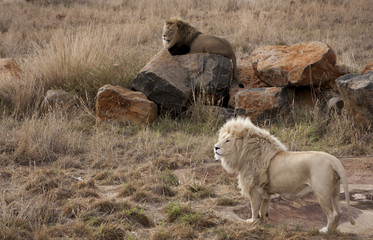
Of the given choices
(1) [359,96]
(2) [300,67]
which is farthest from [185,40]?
(1) [359,96]

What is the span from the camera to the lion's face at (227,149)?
→ 460 centimetres

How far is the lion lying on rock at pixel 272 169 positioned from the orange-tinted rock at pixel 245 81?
4165 millimetres

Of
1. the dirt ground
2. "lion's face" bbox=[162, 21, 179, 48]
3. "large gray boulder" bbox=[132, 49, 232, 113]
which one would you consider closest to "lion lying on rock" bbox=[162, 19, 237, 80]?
"lion's face" bbox=[162, 21, 179, 48]

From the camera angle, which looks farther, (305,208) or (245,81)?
(245,81)

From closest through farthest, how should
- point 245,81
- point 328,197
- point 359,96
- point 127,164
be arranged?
point 328,197, point 127,164, point 359,96, point 245,81

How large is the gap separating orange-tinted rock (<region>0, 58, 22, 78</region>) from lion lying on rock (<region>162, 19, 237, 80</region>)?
3024mm

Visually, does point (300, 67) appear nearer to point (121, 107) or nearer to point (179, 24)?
point (179, 24)

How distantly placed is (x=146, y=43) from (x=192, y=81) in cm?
559

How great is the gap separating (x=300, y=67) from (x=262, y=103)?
91cm

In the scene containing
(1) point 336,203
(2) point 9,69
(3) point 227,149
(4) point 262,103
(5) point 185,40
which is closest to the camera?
(1) point 336,203

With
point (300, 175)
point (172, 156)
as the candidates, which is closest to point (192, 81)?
point (172, 156)

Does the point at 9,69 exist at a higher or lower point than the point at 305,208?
higher

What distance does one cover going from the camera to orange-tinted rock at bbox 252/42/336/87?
8.30m

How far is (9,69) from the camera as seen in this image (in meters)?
9.67
